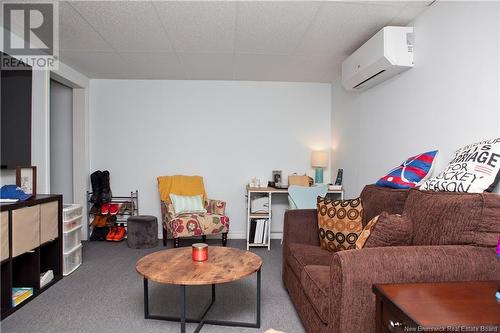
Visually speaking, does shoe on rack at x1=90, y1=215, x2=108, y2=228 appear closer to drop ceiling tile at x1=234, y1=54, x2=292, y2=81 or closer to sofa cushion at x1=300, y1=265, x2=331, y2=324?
drop ceiling tile at x1=234, y1=54, x2=292, y2=81

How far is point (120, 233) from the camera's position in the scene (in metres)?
4.32

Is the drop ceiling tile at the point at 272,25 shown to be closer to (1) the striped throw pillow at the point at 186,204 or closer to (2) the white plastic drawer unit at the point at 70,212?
(1) the striped throw pillow at the point at 186,204

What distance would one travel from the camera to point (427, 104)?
2348mm

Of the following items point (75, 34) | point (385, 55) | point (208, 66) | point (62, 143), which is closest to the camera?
point (385, 55)

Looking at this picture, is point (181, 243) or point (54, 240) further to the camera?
point (181, 243)

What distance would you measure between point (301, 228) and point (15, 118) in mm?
2689

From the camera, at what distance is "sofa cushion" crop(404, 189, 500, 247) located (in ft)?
4.73

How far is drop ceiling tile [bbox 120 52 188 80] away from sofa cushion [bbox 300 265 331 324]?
Answer: 2725mm

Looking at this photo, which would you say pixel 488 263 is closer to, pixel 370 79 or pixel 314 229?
pixel 314 229

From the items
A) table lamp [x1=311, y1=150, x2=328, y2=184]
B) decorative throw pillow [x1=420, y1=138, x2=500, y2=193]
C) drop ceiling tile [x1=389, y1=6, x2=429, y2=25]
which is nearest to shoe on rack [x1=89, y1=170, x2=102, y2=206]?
table lamp [x1=311, y1=150, x2=328, y2=184]

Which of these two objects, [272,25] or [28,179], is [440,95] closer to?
[272,25]

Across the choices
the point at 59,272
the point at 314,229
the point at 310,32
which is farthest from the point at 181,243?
the point at 310,32

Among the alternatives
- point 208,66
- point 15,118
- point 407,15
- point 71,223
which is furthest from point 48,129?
point 407,15

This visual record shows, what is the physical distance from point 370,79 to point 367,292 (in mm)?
2223
